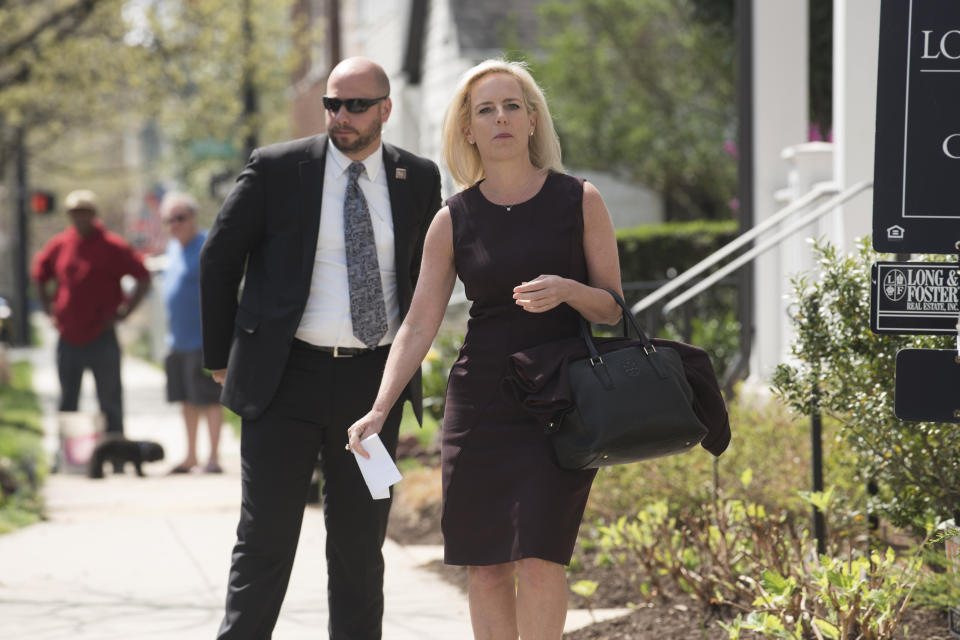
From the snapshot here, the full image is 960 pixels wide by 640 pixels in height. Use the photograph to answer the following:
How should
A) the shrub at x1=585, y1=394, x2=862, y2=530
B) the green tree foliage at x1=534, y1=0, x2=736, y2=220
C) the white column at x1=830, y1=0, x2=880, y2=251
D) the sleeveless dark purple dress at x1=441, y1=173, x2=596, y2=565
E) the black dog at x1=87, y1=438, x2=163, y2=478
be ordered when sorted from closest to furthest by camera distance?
the sleeveless dark purple dress at x1=441, y1=173, x2=596, y2=565, the shrub at x1=585, y1=394, x2=862, y2=530, the white column at x1=830, y1=0, x2=880, y2=251, the black dog at x1=87, y1=438, x2=163, y2=478, the green tree foliage at x1=534, y1=0, x2=736, y2=220

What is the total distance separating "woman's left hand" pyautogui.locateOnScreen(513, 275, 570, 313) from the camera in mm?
3285

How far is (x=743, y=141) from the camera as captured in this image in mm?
9016

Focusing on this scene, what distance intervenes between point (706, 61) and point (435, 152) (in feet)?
11.9

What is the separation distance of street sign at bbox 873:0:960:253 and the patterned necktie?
4.86 feet

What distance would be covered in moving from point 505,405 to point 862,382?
1.28 m

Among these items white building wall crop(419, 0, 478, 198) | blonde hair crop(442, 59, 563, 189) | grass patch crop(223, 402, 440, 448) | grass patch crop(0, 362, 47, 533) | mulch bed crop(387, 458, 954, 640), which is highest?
white building wall crop(419, 0, 478, 198)

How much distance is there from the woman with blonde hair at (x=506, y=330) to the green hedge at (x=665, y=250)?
913 centimetres

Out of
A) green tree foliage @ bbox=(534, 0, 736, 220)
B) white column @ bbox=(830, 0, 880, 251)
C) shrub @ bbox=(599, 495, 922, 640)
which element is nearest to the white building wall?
green tree foliage @ bbox=(534, 0, 736, 220)

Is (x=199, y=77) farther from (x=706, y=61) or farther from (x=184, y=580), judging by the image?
(x=184, y=580)

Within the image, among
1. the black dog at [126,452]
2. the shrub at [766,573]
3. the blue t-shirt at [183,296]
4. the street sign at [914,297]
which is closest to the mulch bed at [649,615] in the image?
the shrub at [766,573]

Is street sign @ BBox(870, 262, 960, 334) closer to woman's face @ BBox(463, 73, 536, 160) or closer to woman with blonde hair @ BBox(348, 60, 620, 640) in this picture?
woman with blonde hair @ BBox(348, 60, 620, 640)

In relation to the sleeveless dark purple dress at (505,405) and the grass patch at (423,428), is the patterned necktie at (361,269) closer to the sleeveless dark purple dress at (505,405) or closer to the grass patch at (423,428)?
the sleeveless dark purple dress at (505,405)

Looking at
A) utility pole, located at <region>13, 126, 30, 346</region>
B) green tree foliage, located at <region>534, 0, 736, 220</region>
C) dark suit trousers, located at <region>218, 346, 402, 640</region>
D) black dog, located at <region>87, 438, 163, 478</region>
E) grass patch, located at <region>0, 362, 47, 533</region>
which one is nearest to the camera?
dark suit trousers, located at <region>218, 346, 402, 640</region>

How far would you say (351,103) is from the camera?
159 inches
